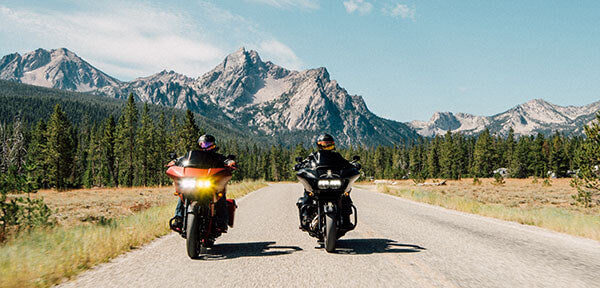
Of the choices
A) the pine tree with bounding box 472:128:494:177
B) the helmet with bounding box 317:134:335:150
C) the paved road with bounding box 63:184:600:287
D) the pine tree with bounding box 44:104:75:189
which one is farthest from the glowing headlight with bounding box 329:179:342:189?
the pine tree with bounding box 472:128:494:177

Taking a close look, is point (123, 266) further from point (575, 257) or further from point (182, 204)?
point (575, 257)

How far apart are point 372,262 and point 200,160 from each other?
3.19 meters

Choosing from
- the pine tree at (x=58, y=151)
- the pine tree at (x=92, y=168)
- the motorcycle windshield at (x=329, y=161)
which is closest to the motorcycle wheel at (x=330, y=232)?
the motorcycle windshield at (x=329, y=161)

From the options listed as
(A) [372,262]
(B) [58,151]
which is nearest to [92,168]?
(B) [58,151]

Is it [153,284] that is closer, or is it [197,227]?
[153,284]

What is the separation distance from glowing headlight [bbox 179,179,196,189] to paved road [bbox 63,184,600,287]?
1146mm

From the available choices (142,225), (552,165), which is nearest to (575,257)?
(142,225)

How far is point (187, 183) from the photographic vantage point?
5891 mm

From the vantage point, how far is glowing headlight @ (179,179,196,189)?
19.3 ft

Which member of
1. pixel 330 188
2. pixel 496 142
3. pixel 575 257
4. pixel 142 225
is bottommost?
pixel 142 225

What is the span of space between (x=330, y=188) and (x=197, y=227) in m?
2.28

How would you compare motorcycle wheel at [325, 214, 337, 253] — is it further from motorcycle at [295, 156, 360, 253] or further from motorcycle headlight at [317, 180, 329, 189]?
motorcycle headlight at [317, 180, 329, 189]

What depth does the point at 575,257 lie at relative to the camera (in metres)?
6.00

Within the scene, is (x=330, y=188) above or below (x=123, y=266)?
→ above
